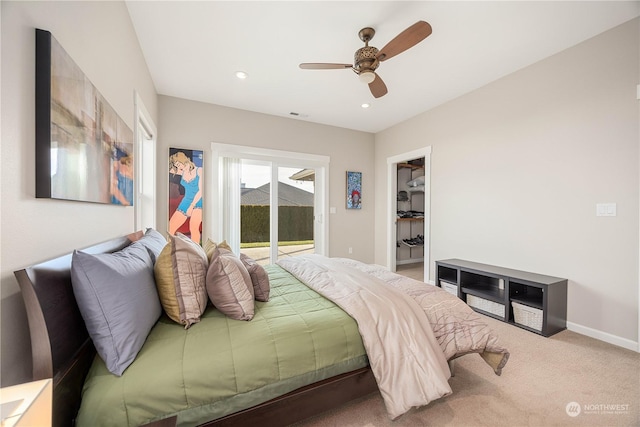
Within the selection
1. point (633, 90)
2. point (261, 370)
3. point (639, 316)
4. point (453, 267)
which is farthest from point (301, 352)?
point (633, 90)

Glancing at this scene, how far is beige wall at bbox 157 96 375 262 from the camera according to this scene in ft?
11.5

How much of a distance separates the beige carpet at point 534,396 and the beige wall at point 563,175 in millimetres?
583

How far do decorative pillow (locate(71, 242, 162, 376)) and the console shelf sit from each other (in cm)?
317

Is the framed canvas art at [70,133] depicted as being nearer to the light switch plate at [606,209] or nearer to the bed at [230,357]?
the bed at [230,357]

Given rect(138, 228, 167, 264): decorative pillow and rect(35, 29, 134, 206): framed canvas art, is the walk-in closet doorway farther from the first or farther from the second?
rect(35, 29, 134, 206): framed canvas art

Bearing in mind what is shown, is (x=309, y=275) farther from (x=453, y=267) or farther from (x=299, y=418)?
(x=453, y=267)

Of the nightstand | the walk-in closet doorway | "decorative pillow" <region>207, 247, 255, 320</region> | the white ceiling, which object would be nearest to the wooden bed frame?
the nightstand

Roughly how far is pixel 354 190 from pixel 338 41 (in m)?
2.86

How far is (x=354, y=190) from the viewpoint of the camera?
4.89m

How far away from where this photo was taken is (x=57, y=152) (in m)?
0.98

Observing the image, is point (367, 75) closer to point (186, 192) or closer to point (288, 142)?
point (288, 142)

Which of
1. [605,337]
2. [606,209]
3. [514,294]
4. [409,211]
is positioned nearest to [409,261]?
[409,211]

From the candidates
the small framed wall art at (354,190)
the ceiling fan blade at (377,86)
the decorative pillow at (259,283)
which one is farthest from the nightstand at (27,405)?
the small framed wall art at (354,190)

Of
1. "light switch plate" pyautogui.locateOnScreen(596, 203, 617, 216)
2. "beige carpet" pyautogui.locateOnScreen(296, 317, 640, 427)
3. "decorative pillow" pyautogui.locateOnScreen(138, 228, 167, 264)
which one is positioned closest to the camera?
"beige carpet" pyautogui.locateOnScreen(296, 317, 640, 427)
